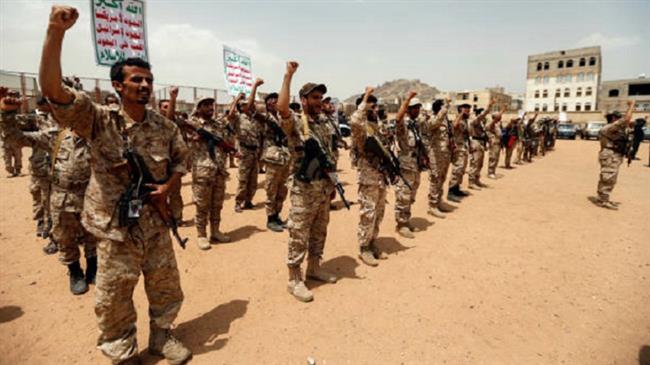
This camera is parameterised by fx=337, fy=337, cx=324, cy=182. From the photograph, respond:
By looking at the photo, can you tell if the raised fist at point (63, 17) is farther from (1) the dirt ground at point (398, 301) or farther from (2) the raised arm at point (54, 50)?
(1) the dirt ground at point (398, 301)

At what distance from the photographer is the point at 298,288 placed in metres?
3.58

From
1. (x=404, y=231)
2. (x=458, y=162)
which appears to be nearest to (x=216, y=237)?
(x=404, y=231)

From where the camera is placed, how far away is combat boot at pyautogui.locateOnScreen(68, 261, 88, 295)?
368 centimetres

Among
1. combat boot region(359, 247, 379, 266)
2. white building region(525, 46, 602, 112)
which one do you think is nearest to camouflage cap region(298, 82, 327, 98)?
combat boot region(359, 247, 379, 266)

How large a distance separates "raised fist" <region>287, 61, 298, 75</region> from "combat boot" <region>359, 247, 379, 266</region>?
2.55m

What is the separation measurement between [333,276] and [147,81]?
9.18ft

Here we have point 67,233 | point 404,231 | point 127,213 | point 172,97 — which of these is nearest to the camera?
point 127,213

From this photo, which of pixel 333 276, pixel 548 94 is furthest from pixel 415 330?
pixel 548 94

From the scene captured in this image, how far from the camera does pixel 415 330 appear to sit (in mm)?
3033

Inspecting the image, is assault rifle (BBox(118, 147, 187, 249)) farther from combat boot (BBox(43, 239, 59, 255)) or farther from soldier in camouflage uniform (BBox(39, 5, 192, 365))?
combat boot (BBox(43, 239, 59, 255))

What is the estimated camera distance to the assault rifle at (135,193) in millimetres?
2277

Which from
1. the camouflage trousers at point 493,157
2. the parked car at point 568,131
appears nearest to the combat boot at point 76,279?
the camouflage trousers at point 493,157

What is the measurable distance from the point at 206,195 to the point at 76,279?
6.05ft

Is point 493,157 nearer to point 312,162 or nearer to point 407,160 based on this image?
point 407,160
